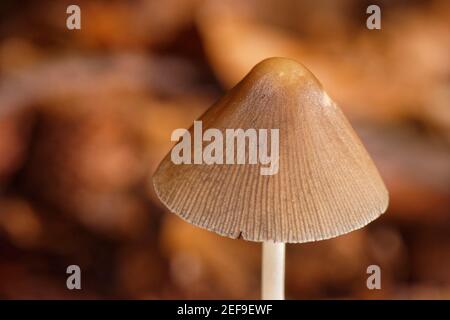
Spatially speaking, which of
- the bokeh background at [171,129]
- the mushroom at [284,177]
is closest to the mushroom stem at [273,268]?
the mushroom at [284,177]

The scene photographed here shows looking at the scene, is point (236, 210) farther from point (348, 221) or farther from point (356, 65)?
point (356, 65)

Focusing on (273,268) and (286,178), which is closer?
(286,178)

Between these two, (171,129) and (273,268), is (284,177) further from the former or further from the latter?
(171,129)

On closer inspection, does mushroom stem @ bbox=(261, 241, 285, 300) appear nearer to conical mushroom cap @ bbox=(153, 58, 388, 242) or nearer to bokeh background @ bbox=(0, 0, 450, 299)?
conical mushroom cap @ bbox=(153, 58, 388, 242)

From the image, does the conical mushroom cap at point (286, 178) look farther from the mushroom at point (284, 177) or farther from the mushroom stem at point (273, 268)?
the mushroom stem at point (273, 268)

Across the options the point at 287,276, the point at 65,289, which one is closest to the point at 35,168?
the point at 65,289

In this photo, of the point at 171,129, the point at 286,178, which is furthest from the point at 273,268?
the point at 171,129

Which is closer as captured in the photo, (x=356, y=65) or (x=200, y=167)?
(x=200, y=167)
